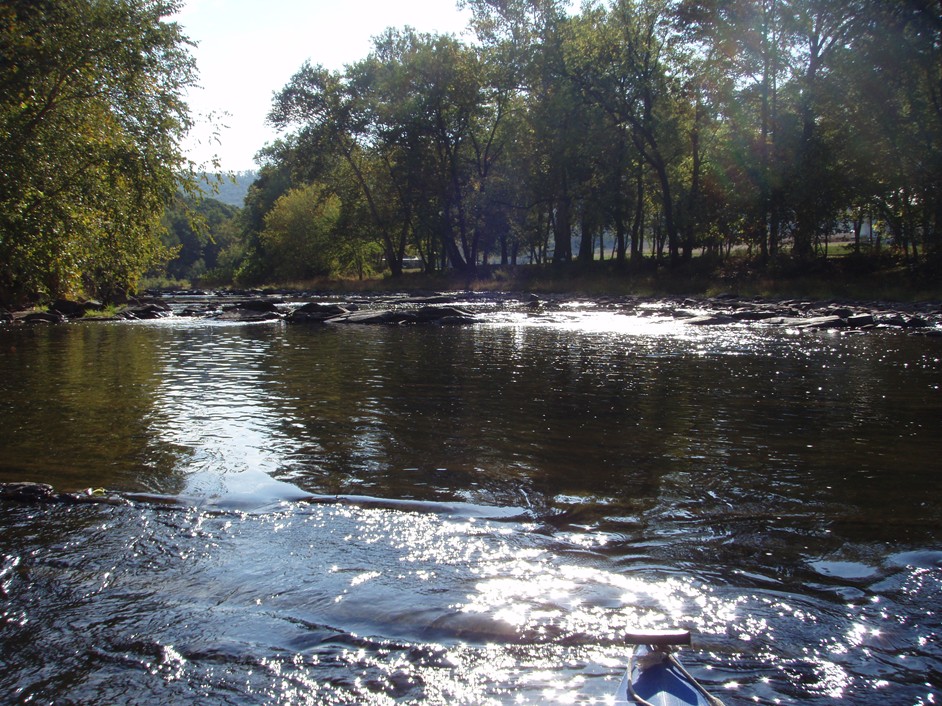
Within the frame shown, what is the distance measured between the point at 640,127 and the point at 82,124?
1428 inches

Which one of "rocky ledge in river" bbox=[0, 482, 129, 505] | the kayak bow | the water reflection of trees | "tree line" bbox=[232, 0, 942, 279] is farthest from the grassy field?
"rocky ledge in river" bbox=[0, 482, 129, 505]

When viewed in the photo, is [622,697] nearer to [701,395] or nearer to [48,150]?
[701,395]

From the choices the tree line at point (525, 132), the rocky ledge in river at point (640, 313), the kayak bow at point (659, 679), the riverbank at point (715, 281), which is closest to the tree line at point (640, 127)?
the tree line at point (525, 132)

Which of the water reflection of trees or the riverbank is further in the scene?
the riverbank

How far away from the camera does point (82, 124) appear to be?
59.2 feet

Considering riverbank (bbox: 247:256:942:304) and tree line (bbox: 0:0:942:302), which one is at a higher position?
tree line (bbox: 0:0:942:302)

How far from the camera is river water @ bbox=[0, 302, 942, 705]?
333cm

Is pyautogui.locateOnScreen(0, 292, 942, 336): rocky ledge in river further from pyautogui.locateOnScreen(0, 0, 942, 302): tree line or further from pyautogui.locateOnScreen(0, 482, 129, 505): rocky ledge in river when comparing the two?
pyautogui.locateOnScreen(0, 482, 129, 505): rocky ledge in river

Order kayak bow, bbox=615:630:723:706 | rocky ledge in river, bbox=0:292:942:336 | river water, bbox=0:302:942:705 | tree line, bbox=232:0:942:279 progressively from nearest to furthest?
kayak bow, bbox=615:630:723:706 → river water, bbox=0:302:942:705 → rocky ledge in river, bbox=0:292:942:336 → tree line, bbox=232:0:942:279

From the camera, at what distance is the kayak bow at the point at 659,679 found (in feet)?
8.38

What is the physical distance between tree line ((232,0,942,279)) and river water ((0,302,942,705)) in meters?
31.9

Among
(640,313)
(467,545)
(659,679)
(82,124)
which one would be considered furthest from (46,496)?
(640,313)

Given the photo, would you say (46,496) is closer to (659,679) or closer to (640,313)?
(659,679)

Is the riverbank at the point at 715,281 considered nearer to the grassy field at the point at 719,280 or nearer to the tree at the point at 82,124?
the grassy field at the point at 719,280
